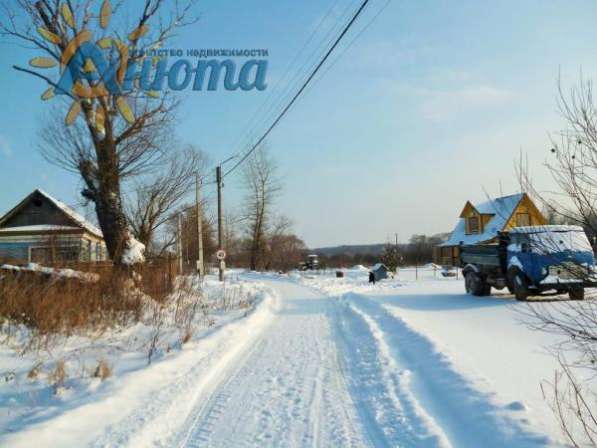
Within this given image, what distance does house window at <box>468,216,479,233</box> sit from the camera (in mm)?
39691

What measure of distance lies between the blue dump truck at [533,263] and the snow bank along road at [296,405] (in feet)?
4.36

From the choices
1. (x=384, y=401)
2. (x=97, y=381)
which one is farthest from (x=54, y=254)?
(x=384, y=401)

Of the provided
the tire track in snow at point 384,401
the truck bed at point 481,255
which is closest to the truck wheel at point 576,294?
the tire track in snow at point 384,401

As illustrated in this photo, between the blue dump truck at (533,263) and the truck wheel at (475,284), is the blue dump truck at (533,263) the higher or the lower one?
the higher one

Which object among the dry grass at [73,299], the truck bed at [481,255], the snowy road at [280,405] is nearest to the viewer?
the snowy road at [280,405]

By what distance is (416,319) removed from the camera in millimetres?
10922

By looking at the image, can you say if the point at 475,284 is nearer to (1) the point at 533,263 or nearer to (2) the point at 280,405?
(1) the point at 533,263

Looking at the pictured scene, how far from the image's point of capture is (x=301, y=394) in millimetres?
5176

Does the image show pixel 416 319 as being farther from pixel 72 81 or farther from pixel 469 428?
pixel 72 81

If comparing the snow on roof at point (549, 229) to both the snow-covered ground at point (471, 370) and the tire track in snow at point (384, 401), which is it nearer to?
the snow-covered ground at point (471, 370)

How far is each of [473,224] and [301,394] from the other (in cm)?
3837

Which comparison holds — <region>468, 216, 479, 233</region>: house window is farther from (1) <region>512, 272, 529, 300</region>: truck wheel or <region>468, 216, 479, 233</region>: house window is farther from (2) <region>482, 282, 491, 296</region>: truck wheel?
(1) <region>512, 272, 529, 300</region>: truck wheel

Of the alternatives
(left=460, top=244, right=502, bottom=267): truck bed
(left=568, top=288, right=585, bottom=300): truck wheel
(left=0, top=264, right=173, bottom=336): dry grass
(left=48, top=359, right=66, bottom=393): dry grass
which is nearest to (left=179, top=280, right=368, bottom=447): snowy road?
(left=48, top=359, right=66, bottom=393): dry grass

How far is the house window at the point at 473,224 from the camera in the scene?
A: 39.7 metres
